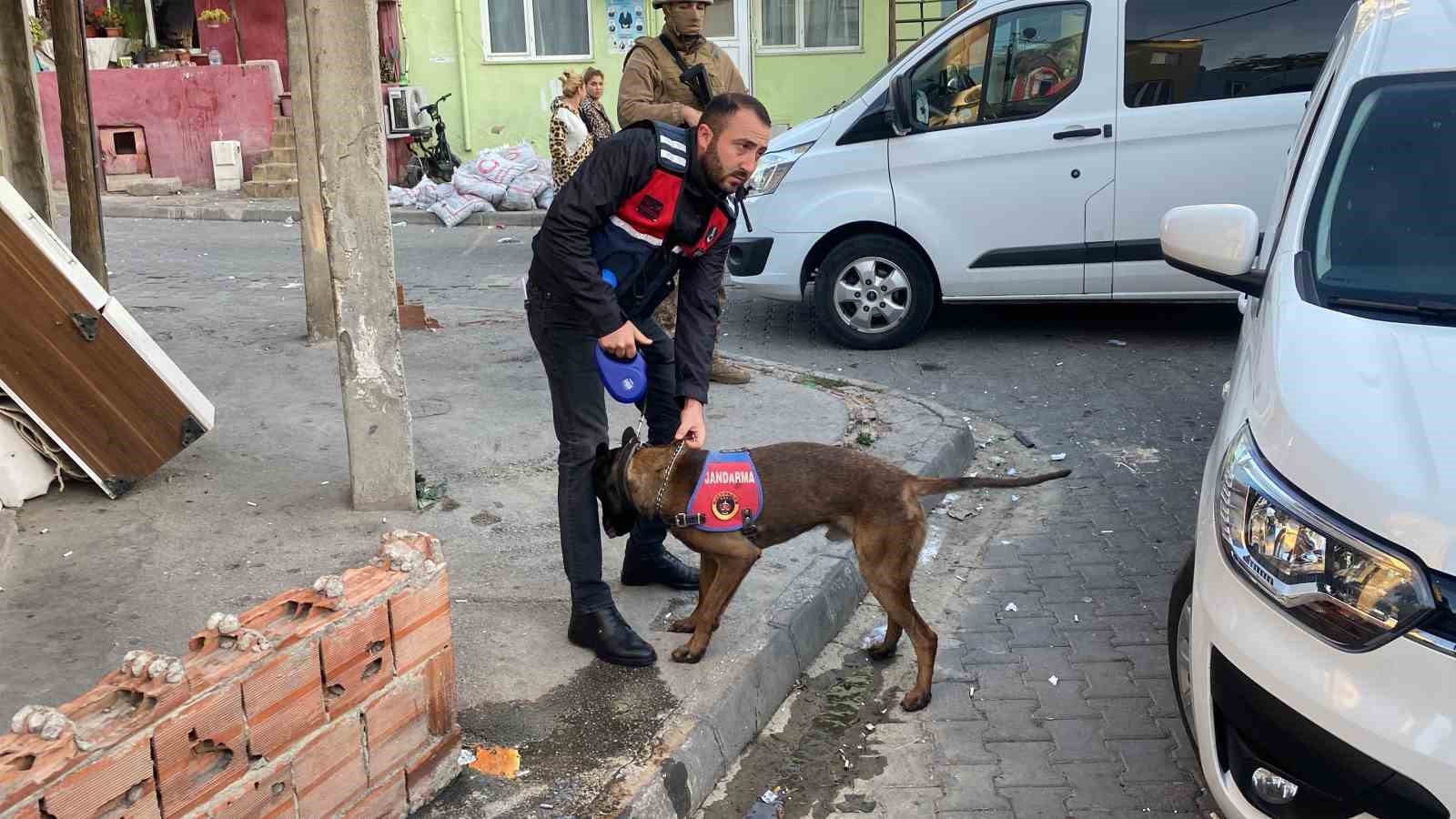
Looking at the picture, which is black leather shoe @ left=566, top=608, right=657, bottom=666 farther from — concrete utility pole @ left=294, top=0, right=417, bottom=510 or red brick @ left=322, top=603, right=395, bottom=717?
concrete utility pole @ left=294, top=0, right=417, bottom=510

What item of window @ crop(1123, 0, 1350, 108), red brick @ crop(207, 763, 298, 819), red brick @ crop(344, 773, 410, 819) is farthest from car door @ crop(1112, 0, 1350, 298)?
red brick @ crop(207, 763, 298, 819)

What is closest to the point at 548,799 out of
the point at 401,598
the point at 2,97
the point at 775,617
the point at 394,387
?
the point at 401,598

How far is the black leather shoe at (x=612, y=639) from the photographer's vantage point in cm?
379

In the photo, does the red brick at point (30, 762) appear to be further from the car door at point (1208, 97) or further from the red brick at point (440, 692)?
the car door at point (1208, 97)

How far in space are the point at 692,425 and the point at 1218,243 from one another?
172 centimetres

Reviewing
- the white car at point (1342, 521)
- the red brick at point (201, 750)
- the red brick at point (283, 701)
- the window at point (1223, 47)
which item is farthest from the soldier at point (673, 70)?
the red brick at point (201, 750)

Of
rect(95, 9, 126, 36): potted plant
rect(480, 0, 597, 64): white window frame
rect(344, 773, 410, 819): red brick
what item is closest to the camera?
rect(344, 773, 410, 819): red brick

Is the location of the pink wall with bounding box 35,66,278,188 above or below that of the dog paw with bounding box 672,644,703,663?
above

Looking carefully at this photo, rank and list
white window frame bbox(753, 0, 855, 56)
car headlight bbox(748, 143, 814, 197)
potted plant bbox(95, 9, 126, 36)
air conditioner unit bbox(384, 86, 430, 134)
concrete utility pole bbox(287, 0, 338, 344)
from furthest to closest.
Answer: potted plant bbox(95, 9, 126, 36), white window frame bbox(753, 0, 855, 56), air conditioner unit bbox(384, 86, 430, 134), car headlight bbox(748, 143, 814, 197), concrete utility pole bbox(287, 0, 338, 344)

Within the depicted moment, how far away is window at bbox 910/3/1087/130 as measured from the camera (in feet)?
25.4

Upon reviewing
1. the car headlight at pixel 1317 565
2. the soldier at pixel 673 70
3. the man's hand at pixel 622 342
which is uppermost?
the soldier at pixel 673 70

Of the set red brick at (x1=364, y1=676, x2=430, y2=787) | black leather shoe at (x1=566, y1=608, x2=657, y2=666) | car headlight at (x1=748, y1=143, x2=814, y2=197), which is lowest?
black leather shoe at (x1=566, y1=608, x2=657, y2=666)

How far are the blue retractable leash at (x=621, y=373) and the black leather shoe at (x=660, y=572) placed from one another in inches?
34.7

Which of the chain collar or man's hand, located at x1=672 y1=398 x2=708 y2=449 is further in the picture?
man's hand, located at x1=672 y1=398 x2=708 y2=449
